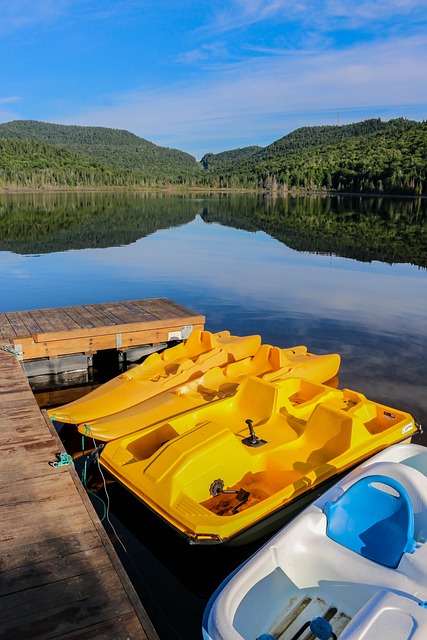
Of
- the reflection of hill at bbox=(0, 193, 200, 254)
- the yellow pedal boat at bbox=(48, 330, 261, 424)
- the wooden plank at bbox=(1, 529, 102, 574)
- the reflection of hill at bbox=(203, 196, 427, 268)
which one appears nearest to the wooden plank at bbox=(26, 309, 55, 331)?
the yellow pedal boat at bbox=(48, 330, 261, 424)

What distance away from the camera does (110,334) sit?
1045 cm

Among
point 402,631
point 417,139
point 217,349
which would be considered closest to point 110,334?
point 217,349

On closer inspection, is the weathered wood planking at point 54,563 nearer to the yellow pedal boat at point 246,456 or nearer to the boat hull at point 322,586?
the boat hull at point 322,586

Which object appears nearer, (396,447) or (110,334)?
(396,447)

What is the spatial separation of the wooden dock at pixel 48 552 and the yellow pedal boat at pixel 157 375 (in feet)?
3.34

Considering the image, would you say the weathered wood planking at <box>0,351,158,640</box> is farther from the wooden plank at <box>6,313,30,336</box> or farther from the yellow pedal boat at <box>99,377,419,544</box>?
the wooden plank at <box>6,313,30,336</box>

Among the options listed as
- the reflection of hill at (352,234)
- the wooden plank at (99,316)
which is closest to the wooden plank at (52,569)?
the wooden plank at (99,316)

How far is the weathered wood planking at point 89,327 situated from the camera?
383 inches

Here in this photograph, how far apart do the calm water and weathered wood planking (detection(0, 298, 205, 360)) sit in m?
2.90

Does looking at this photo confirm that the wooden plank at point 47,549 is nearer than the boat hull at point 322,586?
No

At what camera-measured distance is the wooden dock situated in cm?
313

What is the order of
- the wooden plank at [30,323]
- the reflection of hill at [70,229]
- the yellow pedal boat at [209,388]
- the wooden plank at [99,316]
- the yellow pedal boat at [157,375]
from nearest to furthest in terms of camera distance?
1. the yellow pedal boat at [209,388]
2. the yellow pedal boat at [157,375]
3. the wooden plank at [30,323]
4. the wooden plank at [99,316]
5. the reflection of hill at [70,229]

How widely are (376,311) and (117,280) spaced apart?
998 cm

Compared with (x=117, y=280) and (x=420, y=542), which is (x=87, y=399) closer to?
(x=420, y=542)
